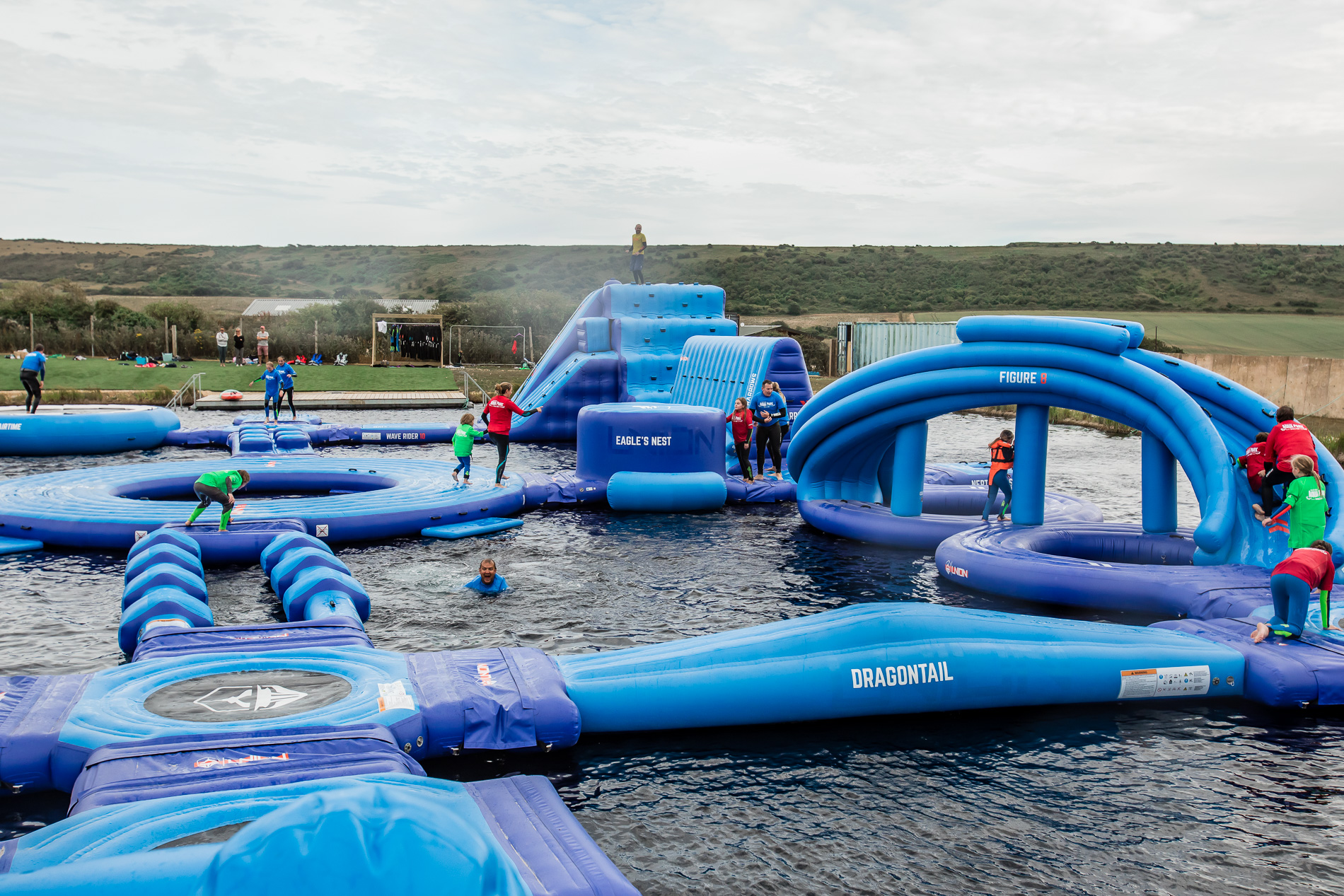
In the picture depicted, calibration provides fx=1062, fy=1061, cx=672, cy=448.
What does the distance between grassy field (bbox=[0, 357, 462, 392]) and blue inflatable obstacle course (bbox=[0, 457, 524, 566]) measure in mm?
→ 14857

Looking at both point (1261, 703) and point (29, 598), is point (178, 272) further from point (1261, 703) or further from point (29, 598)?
point (1261, 703)

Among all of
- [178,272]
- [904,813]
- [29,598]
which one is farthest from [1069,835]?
[178,272]

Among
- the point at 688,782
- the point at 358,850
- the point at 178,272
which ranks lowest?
the point at 688,782

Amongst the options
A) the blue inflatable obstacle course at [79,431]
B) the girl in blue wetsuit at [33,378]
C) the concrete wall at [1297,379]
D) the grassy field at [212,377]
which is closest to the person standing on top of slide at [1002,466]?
the concrete wall at [1297,379]

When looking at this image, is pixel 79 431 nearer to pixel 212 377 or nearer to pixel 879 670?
pixel 212 377

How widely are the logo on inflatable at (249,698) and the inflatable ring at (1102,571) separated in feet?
21.1

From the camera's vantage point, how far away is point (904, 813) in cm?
572

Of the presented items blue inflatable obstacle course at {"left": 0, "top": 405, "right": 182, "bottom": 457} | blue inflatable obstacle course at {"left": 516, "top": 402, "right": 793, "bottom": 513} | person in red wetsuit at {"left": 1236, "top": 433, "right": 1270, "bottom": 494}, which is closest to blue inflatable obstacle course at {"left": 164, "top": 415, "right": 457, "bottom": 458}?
blue inflatable obstacle course at {"left": 0, "top": 405, "right": 182, "bottom": 457}

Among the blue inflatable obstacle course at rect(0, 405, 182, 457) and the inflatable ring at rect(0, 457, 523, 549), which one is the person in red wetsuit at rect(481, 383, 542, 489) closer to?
the inflatable ring at rect(0, 457, 523, 549)

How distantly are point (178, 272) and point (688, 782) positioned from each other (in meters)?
89.6

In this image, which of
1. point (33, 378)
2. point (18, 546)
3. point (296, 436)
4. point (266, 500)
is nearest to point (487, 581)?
point (266, 500)

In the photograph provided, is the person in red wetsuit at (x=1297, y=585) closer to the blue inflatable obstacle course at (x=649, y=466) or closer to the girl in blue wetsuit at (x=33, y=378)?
→ the blue inflatable obstacle course at (x=649, y=466)

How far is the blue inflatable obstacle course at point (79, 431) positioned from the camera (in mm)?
18453

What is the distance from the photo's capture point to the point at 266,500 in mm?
13117
